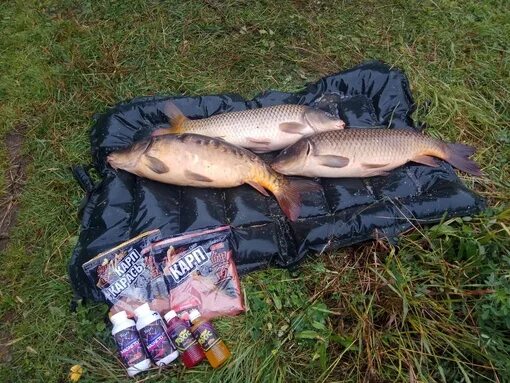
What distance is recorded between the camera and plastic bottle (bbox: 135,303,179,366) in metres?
2.53

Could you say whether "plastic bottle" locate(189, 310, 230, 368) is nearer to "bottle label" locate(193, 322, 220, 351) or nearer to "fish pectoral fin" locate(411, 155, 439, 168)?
"bottle label" locate(193, 322, 220, 351)

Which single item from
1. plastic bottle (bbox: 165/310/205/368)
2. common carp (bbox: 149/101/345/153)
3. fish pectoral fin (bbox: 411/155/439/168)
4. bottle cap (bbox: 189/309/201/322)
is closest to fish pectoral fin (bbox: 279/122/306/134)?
common carp (bbox: 149/101/345/153)

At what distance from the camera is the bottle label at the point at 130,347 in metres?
2.52

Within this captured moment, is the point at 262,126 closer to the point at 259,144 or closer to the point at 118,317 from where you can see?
the point at 259,144

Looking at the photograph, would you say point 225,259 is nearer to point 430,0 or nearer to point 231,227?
point 231,227

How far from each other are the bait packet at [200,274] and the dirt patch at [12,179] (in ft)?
4.38

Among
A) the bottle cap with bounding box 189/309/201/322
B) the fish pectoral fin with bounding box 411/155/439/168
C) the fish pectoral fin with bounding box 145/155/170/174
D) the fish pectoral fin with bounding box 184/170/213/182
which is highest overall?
the fish pectoral fin with bounding box 145/155/170/174

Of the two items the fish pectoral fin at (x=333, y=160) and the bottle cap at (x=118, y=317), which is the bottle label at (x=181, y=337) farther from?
the fish pectoral fin at (x=333, y=160)

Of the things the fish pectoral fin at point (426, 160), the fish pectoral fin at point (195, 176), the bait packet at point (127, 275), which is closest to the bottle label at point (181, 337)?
the bait packet at point (127, 275)

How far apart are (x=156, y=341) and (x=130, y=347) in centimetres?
14

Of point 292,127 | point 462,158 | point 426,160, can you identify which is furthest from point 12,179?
point 462,158

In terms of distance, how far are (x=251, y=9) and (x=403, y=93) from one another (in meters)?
2.00

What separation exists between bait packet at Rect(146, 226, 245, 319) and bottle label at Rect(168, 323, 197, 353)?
0.15 metres

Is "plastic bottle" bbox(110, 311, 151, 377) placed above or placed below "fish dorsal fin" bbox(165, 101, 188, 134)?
below
